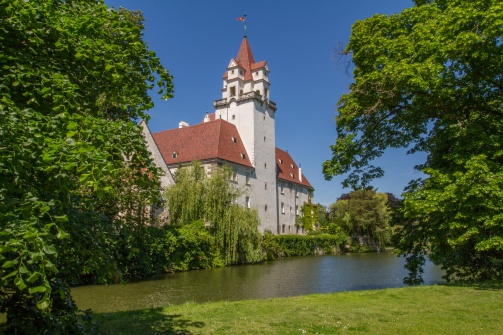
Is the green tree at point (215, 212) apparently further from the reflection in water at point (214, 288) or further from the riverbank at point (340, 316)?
the riverbank at point (340, 316)

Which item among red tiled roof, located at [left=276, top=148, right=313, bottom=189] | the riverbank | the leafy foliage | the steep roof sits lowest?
the riverbank

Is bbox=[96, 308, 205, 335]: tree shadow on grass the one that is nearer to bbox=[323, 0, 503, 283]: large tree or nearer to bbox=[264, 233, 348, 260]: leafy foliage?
bbox=[323, 0, 503, 283]: large tree

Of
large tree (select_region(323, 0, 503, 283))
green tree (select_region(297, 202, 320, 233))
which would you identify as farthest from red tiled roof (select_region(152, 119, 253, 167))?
large tree (select_region(323, 0, 503, 283))

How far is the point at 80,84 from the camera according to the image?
489 cm

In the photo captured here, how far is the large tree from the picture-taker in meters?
10.6

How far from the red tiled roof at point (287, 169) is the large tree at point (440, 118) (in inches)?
1441

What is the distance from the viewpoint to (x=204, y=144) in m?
42.0

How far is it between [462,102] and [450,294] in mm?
6034

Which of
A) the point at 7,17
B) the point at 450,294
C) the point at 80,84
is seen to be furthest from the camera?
the point at 450,294

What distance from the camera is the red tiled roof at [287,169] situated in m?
52.9

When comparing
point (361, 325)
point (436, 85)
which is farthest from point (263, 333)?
point (436, 85)

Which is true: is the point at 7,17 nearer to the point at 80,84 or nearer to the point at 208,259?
the point at 80,84

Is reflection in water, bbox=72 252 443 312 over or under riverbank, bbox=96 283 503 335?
under

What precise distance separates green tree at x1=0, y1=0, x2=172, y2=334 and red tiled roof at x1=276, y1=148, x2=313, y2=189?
4592cm
